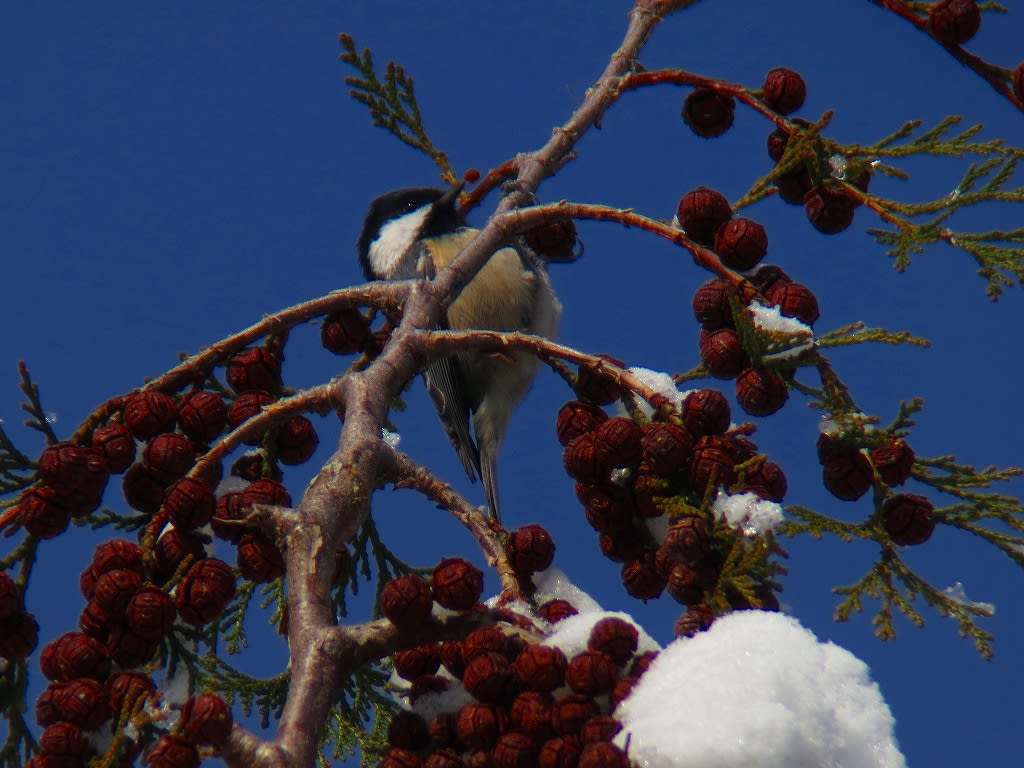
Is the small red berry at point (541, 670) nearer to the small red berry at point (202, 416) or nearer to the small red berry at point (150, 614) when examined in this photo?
the small red berry at point (150, 614)

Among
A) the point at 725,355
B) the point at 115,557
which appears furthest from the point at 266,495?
the point at 725,355

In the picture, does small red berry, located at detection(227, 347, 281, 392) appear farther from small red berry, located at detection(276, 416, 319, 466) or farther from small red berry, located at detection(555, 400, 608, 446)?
small red berry, located at detection(555, 400, 608, 446)

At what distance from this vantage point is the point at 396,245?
14.1 feet

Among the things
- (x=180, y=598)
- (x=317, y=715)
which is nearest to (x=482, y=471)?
(x=180, y=598)

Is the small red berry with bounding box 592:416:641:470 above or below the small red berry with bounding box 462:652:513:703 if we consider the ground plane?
above

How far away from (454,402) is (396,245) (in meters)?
0.71

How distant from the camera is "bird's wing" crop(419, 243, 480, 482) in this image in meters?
3.87

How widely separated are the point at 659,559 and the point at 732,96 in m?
0.98

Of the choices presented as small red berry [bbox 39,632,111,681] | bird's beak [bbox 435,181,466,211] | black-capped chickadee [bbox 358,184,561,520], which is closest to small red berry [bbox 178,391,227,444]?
small red berry [bbox 39,632,111,681]

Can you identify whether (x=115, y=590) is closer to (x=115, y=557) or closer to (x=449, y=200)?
(x=115, y=557)

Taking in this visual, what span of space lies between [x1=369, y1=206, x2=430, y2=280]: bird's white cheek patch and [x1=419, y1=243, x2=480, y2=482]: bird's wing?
225mm

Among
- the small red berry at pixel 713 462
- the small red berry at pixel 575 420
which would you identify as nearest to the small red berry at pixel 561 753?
the small red berry at pixel 713 462

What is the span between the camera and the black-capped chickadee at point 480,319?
3771 millimetres

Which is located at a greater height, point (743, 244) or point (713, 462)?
point (743, 244)
